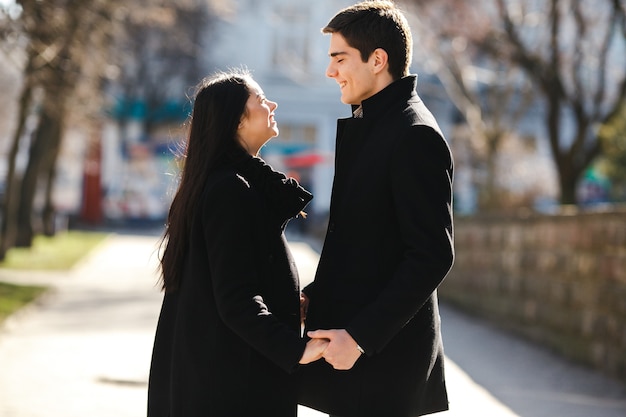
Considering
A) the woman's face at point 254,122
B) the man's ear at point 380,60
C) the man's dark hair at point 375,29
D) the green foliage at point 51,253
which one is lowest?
the green foliage at point 51,253

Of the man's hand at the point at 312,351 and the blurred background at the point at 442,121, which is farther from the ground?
the blurred background at the point at 442,121

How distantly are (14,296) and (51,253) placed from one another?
1153 centimetres

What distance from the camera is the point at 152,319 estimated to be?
13367mm

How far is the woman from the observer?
357 cm

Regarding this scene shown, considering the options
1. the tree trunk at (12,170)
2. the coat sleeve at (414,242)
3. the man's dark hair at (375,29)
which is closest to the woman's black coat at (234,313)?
the coat sleeve at (414,242)

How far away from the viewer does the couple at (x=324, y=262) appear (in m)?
3.54

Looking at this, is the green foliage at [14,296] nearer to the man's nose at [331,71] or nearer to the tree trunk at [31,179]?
the man's nose at [331,71]

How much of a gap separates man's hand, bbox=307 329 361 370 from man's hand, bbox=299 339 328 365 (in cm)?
2

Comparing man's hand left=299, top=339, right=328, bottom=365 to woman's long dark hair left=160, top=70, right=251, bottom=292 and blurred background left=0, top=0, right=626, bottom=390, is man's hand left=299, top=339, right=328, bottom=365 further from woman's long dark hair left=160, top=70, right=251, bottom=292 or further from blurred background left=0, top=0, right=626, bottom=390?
blurred background left=0, top=0, right=626, bottom=390

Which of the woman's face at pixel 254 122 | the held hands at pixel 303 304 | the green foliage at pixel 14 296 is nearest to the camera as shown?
the woman's face at pixel 254 122

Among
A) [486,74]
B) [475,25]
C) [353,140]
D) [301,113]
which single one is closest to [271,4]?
[301,113]

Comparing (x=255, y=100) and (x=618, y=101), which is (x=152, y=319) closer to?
(x=255, y=100)

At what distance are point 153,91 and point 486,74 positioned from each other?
1732 cm

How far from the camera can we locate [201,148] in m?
3.79
